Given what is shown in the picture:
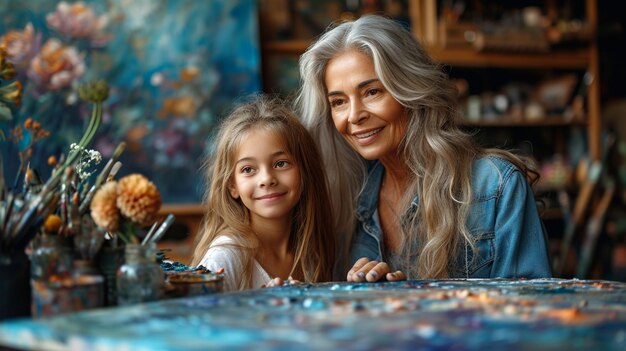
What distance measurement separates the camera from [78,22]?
470 centimetres

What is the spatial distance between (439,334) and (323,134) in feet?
5.71

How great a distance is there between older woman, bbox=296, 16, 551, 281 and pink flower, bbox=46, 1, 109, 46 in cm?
243

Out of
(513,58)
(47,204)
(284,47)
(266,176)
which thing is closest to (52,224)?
(47,204)

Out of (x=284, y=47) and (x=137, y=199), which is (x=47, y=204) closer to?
(x=137, y=199)

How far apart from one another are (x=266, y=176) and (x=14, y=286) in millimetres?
987

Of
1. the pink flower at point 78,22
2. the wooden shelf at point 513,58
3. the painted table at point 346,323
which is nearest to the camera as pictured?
the painted table at point 346,323

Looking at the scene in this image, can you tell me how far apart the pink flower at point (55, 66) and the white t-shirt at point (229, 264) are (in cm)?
280

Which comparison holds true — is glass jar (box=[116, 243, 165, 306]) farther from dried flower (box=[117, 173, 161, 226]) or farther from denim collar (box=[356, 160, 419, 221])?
denim collar (box=[356, 160, 419, 221])

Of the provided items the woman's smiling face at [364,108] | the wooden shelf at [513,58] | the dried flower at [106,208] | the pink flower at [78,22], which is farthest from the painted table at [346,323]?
the wooden shelf at [513,58]

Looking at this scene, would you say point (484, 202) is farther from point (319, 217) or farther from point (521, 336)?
point (521, 336)

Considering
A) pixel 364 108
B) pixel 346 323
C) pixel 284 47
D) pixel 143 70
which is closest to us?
pixel 346 323

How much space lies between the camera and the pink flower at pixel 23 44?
452 cm

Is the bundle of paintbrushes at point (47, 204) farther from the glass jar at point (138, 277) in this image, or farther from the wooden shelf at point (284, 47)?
the wooden shelf at point (284, 47)

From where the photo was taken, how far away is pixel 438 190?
2426 mm
